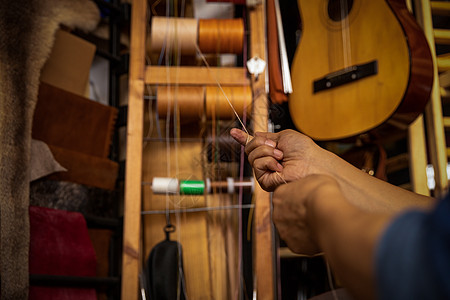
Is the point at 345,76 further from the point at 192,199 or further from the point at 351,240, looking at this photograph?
the point at 351,240

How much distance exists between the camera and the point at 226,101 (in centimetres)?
143

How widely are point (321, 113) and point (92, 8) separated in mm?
873

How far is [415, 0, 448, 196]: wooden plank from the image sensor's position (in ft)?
5.01

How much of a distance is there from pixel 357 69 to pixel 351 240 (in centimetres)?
114

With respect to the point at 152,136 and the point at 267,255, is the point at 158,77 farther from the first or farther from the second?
the point at 267,255

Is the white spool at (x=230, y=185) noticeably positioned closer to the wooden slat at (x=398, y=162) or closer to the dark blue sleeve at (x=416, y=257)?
the wooden slat at (x=398, y=162)

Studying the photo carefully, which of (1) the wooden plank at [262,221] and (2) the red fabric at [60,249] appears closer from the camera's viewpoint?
(2) the red fabric at [60,249]

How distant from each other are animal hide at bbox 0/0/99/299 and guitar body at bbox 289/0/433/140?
878 mm

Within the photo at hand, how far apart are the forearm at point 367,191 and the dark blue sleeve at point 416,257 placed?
0.41 m

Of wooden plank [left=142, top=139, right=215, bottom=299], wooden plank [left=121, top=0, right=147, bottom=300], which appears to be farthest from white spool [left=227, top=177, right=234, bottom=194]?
wooden plank [left=121, top=0, right=147, bottom=300]

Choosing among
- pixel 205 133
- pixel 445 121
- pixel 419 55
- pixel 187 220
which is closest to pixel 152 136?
pixel 205 133

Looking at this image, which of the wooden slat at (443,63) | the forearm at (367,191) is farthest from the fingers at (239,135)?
the wooden slat at (443,63)

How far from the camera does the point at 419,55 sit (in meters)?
1.35

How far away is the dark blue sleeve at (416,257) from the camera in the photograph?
363 mm
